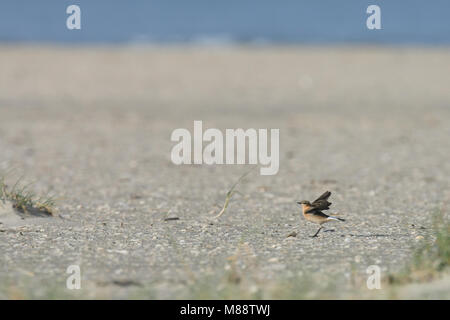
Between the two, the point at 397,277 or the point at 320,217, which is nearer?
the point at 397,277

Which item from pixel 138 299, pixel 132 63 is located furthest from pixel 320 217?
pixel 132 63

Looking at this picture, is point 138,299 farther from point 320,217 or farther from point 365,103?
point 365,103

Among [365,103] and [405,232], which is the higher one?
[365,103]

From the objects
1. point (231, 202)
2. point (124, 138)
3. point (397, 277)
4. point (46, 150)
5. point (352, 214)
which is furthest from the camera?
point (124, 138)
